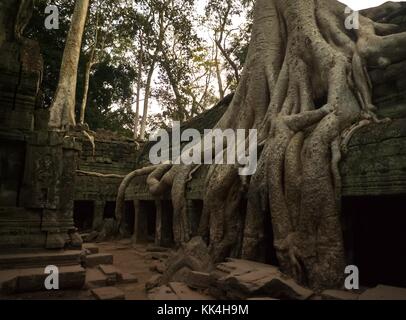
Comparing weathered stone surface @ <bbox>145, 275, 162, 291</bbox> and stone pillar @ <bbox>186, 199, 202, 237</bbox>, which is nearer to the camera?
weathered stone surface @ <bbox>145, 275, 162, 291</bbox>

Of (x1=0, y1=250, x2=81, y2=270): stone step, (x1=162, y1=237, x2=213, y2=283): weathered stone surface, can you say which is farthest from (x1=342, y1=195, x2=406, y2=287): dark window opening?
(x1=0, y1=250, x2=81, y2=270): stone step

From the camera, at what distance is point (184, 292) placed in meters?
3.71

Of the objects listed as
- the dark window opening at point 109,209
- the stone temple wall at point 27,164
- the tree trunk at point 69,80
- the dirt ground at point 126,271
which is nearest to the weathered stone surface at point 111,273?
the dirt ground at point 126,271

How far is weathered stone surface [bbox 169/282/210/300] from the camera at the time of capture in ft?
11.7

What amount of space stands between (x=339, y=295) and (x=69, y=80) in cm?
1119

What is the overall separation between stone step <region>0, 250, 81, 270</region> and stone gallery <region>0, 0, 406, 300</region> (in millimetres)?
13

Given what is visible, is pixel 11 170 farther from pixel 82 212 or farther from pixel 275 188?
pixel 82 212

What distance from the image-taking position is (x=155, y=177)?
756cm

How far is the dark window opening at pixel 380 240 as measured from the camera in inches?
173

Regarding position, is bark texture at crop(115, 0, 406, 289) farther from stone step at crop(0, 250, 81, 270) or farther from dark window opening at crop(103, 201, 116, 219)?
dark window opening at crop(103, 201, 116, 219)

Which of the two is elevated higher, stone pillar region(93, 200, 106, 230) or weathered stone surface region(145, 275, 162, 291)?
stone pillar region(93, 200, 106, 230)

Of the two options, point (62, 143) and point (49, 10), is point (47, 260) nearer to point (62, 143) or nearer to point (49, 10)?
point (62, 143)

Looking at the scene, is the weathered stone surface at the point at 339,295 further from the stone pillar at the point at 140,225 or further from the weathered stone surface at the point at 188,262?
the stone pillar at the point at 140,225

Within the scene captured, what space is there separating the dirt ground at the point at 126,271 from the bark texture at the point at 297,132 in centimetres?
92
